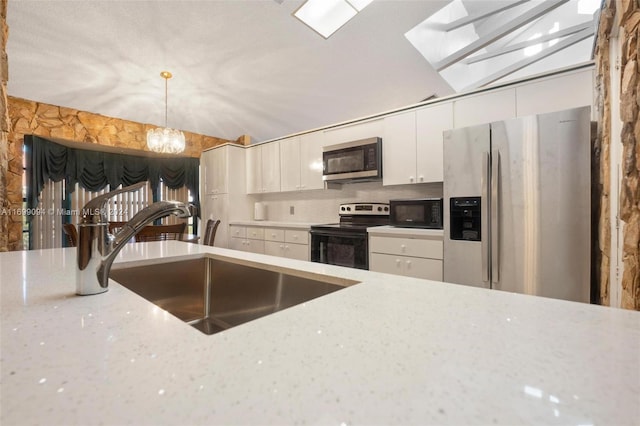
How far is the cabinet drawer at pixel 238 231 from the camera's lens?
4391 mm

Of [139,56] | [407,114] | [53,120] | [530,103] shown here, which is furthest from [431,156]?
[53,120]

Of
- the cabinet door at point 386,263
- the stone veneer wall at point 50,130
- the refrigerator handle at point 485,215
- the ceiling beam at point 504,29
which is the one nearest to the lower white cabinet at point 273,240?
the cabinet door at point 386,263

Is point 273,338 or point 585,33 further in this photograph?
point 585,33

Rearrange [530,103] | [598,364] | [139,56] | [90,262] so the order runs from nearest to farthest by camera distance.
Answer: [598,364] → [90,262] → [530,103] → [139,56]

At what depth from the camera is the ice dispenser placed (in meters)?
2.19

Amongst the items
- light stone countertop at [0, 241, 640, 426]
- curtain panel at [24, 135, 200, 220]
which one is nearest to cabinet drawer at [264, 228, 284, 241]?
curtain panel at [24, 135, 200, 220]

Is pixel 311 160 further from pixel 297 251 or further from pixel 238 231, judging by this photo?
pixel 238 231

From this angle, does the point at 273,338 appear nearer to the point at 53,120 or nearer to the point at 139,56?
the point at 139,56

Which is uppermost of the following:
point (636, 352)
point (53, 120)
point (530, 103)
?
point (53, 120)

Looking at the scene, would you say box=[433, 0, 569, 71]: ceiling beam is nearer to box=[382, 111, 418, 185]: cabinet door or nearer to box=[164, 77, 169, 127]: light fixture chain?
box=[382, 111, 418, 185]: cabinet door

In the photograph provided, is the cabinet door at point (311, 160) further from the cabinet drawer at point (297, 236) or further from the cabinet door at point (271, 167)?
the cabinet drawer at point (297, 236)

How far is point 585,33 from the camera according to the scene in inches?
127

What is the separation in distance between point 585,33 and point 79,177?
7.05m

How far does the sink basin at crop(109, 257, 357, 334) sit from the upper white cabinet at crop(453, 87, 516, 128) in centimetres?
234
